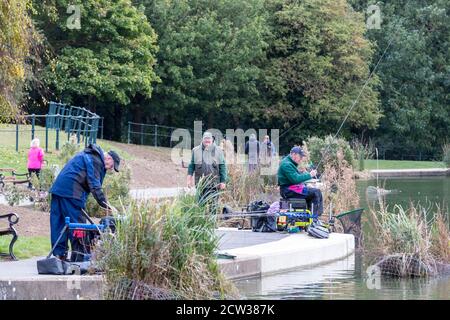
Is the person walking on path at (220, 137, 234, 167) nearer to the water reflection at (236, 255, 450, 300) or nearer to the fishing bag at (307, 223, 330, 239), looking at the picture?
the fishing bag at (307, 223, 330, 239)

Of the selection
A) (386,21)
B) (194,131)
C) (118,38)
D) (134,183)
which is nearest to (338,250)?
(134,183)

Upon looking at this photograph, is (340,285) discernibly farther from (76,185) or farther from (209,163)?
(209,163)

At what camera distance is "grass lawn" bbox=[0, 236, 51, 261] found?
14852 mm

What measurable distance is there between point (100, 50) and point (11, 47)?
102 ft

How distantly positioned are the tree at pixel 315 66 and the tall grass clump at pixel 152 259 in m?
46.0

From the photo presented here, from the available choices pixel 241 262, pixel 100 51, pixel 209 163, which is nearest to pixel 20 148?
pixel 100 51

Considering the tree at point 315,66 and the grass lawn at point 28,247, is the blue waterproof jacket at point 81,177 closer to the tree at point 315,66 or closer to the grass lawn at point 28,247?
the grass lawn at point 28,247

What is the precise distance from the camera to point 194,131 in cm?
5772

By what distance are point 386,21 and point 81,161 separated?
53757 millimetres

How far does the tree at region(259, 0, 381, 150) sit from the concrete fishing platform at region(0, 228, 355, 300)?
1580 inches

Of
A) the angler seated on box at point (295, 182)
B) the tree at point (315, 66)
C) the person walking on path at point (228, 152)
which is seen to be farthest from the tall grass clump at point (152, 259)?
the tree at point (315, 66)

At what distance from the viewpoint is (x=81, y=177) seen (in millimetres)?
13438

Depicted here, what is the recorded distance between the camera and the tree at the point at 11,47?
54.9 ft
